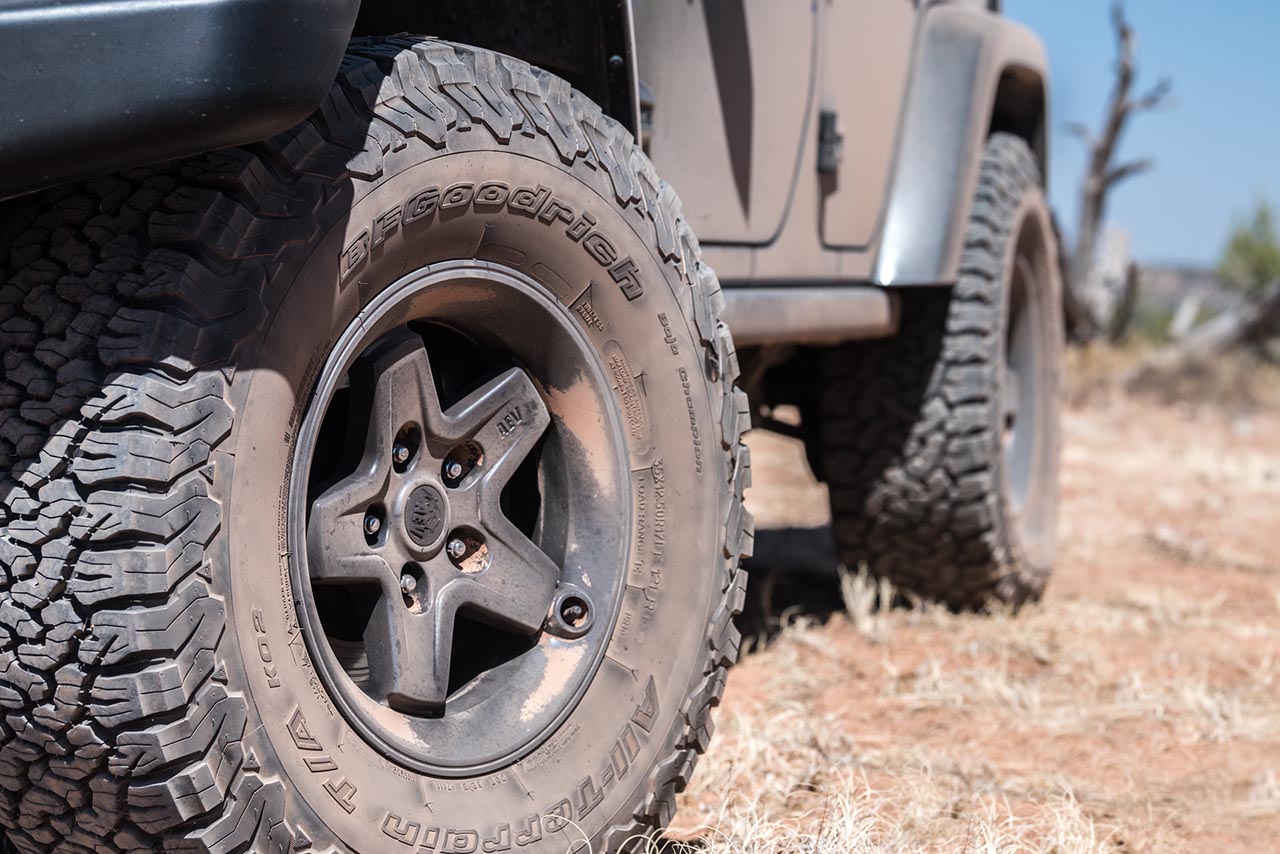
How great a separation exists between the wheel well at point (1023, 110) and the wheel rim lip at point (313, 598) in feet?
7.80

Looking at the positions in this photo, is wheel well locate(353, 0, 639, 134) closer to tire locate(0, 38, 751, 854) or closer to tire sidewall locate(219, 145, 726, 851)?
tire locate(0, 38, 751, 854)

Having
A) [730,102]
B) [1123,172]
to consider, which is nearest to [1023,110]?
[730,102]

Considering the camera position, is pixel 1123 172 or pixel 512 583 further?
pixel 1123 172

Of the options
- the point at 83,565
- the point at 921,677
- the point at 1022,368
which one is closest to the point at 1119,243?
the point at 1022,368

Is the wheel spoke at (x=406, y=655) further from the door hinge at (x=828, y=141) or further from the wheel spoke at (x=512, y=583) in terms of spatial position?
the door hinge at (x=828, y=141)

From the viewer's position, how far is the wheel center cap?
1.68 metres

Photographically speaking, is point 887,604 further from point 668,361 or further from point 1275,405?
point 1275,405

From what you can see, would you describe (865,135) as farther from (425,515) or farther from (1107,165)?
(1107,165)

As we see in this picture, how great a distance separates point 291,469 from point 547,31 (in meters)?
0.91

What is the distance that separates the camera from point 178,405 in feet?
4.28

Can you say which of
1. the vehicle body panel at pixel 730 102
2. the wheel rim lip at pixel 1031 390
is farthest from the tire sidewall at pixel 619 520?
the wheel rim lip at pixel 1031 390

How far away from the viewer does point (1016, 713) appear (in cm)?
304

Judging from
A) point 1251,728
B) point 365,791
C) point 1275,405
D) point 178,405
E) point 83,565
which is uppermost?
point 178,405

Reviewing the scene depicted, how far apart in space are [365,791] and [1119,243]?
50.6 ft
